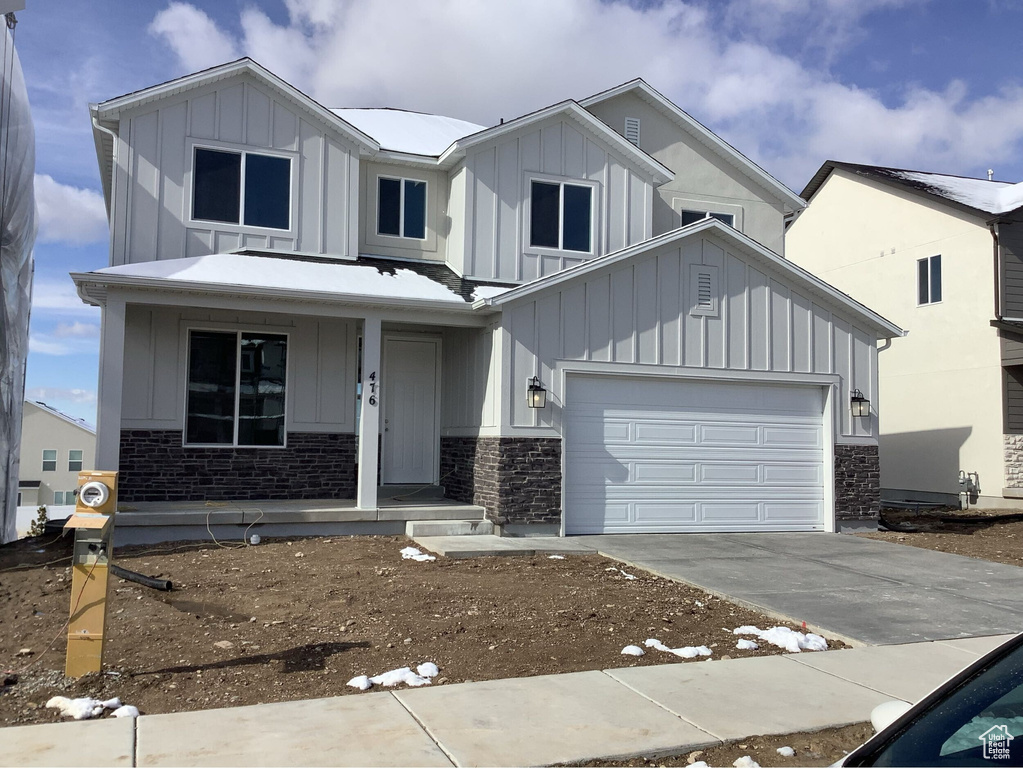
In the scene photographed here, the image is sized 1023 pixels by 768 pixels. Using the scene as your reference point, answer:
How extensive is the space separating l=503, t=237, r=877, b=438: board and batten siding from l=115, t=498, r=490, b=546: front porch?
187cm

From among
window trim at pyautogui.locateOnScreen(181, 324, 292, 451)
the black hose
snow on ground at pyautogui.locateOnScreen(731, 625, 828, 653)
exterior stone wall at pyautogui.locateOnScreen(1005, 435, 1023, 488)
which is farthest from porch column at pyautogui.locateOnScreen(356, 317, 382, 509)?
exterior stone wall at pyautogui.locateOnScreen(1005, 435, 1023, 488)

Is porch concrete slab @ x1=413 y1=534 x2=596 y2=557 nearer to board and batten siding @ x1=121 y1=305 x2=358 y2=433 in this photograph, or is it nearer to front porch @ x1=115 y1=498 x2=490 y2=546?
front porch @ x1=115 y1=498 x2=490 y2=546

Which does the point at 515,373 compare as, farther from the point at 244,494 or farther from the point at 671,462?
the point at 244,494

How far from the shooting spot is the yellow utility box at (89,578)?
208 inches

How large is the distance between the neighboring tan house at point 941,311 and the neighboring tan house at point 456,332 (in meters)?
4.96

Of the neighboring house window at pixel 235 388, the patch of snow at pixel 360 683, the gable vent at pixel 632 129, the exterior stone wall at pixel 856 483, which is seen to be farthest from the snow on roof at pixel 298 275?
the patch of snow at pixel 360 683

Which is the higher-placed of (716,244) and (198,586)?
(716,244)

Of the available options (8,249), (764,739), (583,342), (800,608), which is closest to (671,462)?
(583,342)

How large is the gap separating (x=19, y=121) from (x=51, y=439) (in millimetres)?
34170

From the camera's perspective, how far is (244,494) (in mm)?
12586

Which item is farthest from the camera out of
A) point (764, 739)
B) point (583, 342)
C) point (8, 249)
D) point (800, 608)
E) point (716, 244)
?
point (716, 244)

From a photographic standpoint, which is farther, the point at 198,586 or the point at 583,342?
the point at 583,342

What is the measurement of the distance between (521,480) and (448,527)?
46.1 inches

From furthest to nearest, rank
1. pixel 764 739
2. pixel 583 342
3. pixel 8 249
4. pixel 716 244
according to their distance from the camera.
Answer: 1. pixel 716 244
2. pixel 583 342
3. pixel 8 249
4. pixel 764 739
